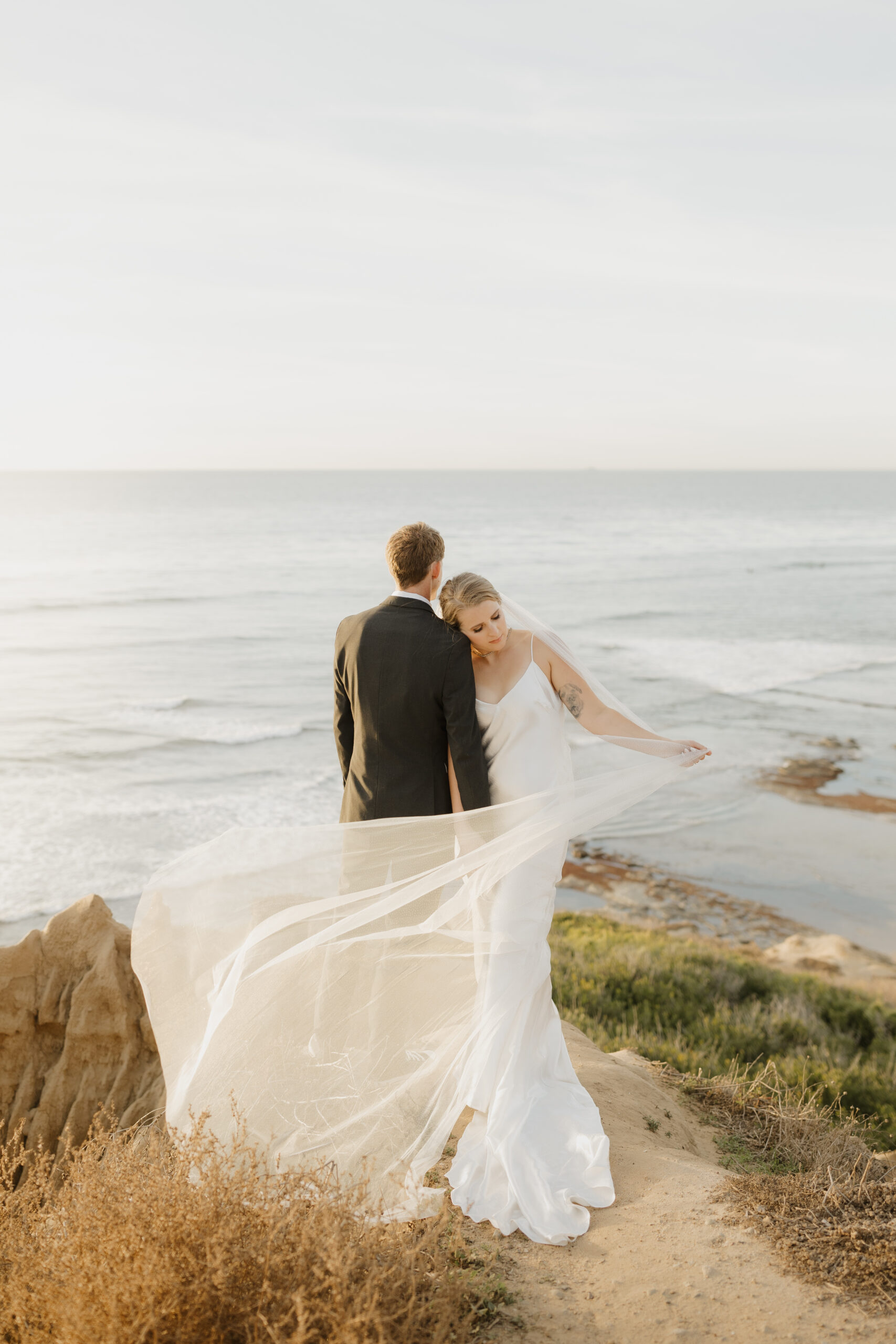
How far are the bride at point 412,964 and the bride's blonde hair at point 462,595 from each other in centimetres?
1

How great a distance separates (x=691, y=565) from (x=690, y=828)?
143ft

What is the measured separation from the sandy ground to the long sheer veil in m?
0.52

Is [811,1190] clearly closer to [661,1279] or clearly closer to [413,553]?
→ [661,1279]

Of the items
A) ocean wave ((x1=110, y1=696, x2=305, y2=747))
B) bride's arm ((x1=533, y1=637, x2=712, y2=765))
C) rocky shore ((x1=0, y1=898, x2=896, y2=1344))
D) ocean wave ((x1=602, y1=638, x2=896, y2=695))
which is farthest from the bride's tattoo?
ocean wave ((x1=602, y1=638, x2=896, y2=695))

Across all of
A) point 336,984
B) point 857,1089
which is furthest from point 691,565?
point 336,984

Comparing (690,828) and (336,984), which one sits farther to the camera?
(690,828)

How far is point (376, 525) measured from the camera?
81812 mm

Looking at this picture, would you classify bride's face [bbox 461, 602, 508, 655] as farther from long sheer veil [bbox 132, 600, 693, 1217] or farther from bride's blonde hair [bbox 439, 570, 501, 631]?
long sheer veil [bbox 132, 600, 693, 1217]

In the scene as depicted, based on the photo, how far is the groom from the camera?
14.2 ft

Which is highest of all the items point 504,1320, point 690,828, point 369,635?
point 369,635

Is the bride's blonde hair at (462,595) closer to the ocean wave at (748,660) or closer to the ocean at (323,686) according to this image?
the ocean at (323,686)

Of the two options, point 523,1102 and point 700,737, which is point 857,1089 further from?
point 700,737

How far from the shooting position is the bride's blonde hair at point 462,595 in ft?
14.3

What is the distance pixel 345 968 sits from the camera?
439cm
